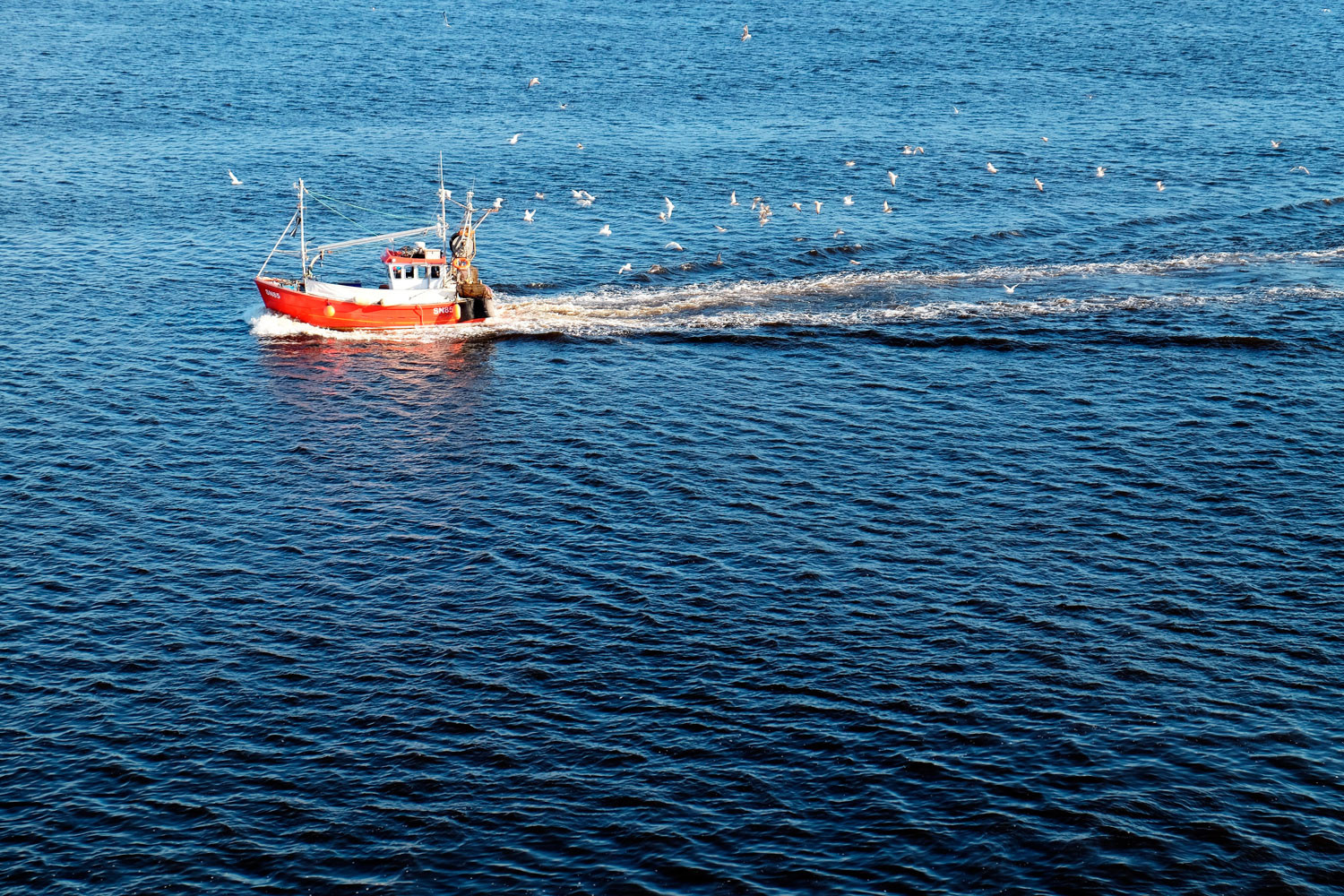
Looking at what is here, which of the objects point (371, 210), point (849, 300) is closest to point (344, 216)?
point (371, 210)

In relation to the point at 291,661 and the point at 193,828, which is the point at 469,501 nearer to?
the point at 291,661

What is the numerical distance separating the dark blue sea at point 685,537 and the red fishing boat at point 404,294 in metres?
1.77

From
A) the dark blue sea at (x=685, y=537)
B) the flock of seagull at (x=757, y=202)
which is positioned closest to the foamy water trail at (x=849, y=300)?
the dark blue sea at (x=685, y=537)

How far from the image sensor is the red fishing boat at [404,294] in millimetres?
101250

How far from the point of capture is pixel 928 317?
103375 mm

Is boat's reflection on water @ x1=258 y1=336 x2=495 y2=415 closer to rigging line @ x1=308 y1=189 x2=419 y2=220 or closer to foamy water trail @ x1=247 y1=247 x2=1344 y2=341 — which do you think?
foamy water trail @ x1=247 y1=247 x2=1344 y2=341

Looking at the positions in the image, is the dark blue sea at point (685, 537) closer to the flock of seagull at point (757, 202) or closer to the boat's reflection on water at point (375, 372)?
the boat's reflection on water at point (375, 372)

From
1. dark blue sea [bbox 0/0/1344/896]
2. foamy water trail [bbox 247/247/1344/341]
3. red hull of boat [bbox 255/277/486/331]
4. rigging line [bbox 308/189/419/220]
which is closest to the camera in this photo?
dark blue sea [bbox 0/0/1344/896]

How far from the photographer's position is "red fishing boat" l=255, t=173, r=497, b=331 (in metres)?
101

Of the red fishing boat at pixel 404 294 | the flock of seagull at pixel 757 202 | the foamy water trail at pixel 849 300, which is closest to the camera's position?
the red fishing boat at pixel 404 294

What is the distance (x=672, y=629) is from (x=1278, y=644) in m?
27.4

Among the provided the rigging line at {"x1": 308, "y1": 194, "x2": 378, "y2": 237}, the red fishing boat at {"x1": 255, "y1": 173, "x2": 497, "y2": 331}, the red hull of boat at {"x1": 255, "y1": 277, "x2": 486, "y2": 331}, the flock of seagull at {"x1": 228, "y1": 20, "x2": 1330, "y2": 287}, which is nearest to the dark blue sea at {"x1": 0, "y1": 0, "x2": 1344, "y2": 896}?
the rigging line at {"x1": 308, "y1": 194, "x2": 378, "y2": 237}

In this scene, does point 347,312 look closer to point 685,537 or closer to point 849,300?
point 849,300

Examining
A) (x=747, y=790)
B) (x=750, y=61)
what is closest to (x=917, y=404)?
(x=747, y=790)
